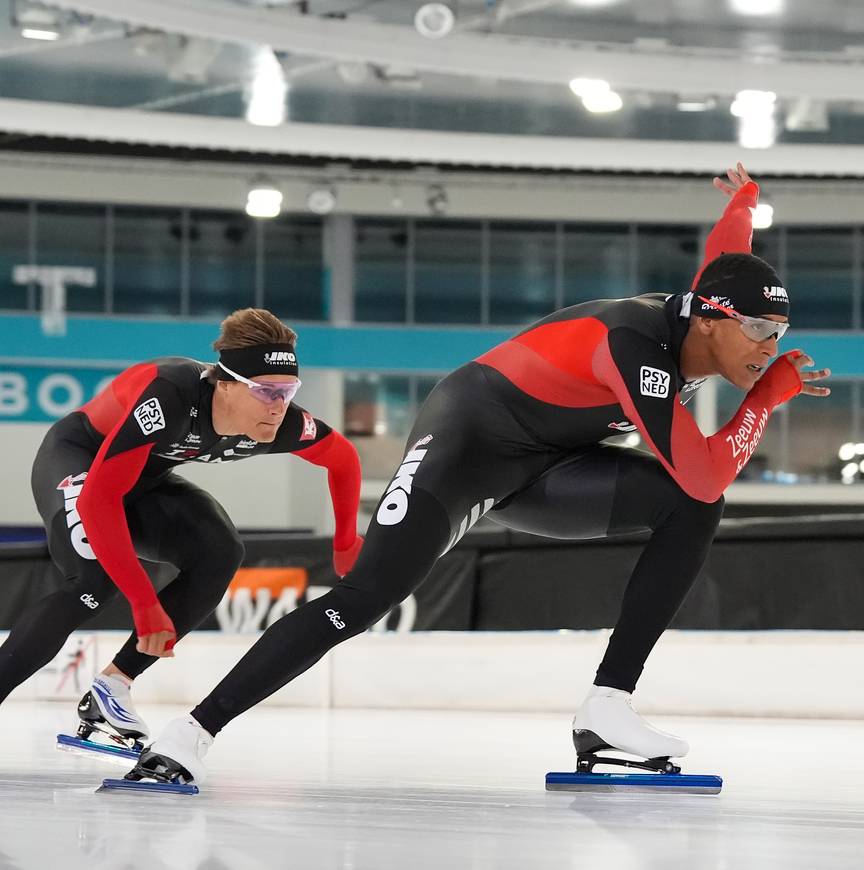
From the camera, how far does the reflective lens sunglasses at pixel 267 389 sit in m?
3.02

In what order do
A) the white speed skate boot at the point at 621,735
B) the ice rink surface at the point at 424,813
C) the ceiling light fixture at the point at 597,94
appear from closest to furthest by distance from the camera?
the ice rink surface at the point at 424,813
the white speed skate boot at the point at 621,735
the ceiling light fixture at the point at 597,94

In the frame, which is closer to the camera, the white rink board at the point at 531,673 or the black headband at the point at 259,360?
the black headband at the point at 259,360

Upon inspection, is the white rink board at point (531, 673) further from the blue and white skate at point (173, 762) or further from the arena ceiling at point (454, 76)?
the arena ceiling at point (454, 76)

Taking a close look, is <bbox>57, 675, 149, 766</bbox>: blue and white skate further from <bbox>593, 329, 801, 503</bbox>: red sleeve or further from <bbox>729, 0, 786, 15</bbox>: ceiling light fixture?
<bbox>729, 0, 786, 15</bbox>: ceiling light fixture

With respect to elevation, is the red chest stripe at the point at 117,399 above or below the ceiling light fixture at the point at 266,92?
below

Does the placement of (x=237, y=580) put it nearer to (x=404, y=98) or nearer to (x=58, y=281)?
(x=404, y=98)

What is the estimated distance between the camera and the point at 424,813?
7.27 ft

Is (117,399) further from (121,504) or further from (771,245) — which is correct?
(771,245)

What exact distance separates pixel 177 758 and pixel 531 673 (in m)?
2.81

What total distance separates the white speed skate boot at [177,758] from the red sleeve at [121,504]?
436mm

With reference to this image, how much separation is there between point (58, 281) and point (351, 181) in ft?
13.8

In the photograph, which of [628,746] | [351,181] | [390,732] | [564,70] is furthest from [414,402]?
[628,746]

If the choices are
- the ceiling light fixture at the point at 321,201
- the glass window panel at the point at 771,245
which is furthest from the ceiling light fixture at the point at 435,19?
the glass window panel at the point at 771,245

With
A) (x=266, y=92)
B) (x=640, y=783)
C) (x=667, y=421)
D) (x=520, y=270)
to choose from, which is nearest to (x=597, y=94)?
(x=266, y=92)
